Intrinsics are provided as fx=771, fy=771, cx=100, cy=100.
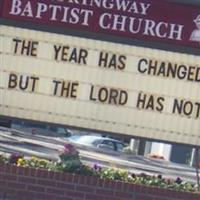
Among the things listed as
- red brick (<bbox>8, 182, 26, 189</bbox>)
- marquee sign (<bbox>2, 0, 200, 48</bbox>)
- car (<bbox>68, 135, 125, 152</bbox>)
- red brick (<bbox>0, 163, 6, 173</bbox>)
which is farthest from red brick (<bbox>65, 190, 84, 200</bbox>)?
car (<bbox>68, 135, 125, 152</bbox>)

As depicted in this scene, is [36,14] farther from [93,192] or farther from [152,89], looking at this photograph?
[93,192]

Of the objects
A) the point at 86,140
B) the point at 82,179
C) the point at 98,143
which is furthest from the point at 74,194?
the point at 86,140

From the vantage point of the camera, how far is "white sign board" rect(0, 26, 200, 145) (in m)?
12.5

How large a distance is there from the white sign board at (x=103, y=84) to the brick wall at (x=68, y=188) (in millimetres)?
916

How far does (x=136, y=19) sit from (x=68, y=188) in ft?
9.74

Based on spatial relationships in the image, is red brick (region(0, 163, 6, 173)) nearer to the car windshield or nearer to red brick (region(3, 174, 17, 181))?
red brick (region(3, 174, 17, 181))

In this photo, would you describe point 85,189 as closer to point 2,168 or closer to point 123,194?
point 123,194

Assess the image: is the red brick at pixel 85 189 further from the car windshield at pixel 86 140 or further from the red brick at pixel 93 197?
the car windshield at pixel 86 140

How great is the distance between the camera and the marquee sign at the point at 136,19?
12.6 meters

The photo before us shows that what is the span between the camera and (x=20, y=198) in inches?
482

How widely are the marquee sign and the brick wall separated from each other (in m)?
2.43

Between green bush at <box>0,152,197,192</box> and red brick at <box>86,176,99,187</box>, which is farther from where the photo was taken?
green bush at <box>0,152,197,192</box>

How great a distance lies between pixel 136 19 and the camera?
12.6 m

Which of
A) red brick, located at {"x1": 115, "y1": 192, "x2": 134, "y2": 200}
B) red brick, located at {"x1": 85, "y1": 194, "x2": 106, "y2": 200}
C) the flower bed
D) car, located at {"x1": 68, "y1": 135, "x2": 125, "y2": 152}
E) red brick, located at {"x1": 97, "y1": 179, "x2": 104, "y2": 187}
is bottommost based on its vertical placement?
red brick, located at {"x1": 85, "y1": 194, "x2": 106, "y2": 200}
